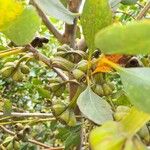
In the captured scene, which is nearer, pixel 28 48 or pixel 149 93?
pixel 149 93

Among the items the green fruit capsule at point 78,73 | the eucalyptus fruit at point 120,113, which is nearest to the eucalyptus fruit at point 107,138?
the eucalyptus fruit at point 120,113

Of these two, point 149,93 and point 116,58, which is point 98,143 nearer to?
point 149,93

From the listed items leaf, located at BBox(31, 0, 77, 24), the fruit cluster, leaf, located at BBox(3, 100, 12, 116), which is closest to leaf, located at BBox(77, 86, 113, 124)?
leaf, located at BBox(31, 0, 77, 24)

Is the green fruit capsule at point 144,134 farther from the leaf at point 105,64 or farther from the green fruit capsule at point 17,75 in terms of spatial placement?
the green fruit capsule at point 17,75

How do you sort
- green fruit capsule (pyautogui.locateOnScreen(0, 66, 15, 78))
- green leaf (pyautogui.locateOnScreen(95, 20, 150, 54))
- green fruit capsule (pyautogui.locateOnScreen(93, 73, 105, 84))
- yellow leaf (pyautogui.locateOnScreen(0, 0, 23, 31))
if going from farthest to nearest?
green fruit capsule (pyautogui.locateOnScreen(0, 66, 15, 78))
green fruit capsule (pyautogui.locateOnScreen(93, 73, 105, 84))
yellow leaf (pyautogui.locateOnScreen(0, 0, 23, 31))
green leaf (pyautogui.locateOnScreen(95, 20, 150, 54))

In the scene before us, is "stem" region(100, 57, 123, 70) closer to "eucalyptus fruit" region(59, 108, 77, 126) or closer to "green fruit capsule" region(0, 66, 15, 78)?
"eucalyptus fruit" region(59, 108, 77, 126)

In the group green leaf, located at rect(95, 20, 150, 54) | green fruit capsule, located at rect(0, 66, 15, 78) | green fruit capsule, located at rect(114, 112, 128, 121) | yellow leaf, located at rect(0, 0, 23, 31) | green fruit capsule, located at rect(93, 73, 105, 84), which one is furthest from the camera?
green fruit capsule, located at rect(0, 66, 15, 78)

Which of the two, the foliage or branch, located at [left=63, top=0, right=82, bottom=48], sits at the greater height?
the foliage

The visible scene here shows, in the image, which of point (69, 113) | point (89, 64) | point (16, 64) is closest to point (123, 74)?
point (89, 64)
